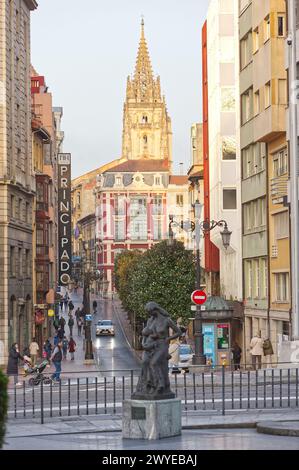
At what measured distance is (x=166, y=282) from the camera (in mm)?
76625

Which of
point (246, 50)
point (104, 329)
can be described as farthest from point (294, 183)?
point (104, 329)

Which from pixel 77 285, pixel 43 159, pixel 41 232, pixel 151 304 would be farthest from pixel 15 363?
pixel 77 285

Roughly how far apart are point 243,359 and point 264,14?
54.8 feet

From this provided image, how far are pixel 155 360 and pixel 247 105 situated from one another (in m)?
38.0

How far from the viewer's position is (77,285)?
565 feet

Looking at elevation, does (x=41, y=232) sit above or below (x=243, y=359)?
above

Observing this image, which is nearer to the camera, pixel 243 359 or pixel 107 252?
pixel 243 359

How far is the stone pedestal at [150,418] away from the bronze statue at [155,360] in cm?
14

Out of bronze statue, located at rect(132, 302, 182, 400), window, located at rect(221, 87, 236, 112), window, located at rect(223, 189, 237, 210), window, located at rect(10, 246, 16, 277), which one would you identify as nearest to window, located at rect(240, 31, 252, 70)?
window, located at rect(221, 87, 236, 112)

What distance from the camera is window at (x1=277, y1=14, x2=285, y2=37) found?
49.1 meters

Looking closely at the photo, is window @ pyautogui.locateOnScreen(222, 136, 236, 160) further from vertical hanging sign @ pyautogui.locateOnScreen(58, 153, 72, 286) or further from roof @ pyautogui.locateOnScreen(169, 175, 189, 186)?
roof @ pyautogui.locateOnScreen(169, 175, 189, 186)

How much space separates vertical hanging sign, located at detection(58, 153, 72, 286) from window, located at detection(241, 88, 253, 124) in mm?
39967

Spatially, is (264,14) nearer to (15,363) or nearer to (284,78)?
(284,78)

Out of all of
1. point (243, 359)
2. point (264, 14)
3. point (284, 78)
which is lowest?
point (243, 359)
